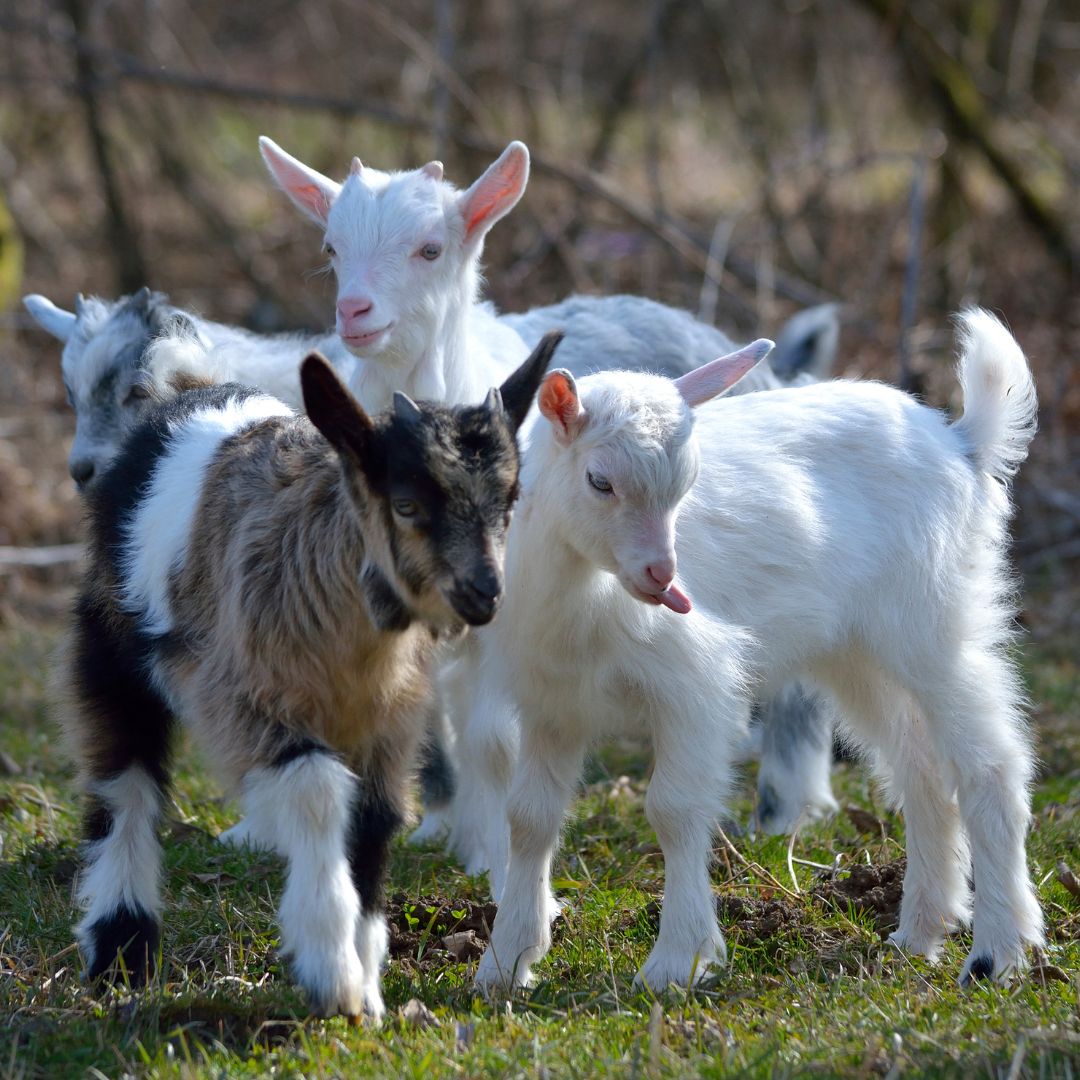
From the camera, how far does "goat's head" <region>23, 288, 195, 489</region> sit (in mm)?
5562

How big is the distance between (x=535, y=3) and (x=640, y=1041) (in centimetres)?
1195

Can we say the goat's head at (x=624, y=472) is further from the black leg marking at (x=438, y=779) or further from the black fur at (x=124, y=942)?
the black leg marking at (x=438, y=779)

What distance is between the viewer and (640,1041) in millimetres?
3496

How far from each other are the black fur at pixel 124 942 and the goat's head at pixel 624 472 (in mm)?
1496

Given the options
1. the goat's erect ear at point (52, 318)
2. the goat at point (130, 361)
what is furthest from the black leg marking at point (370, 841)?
the goat's erect ear at point (52, 318)

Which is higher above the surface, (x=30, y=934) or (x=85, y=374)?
(x=85, y=374)

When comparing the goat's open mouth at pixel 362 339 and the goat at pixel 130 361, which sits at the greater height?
the goat's open mouth at pixel 362 339

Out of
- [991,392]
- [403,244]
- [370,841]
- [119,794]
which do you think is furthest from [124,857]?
[991,392]

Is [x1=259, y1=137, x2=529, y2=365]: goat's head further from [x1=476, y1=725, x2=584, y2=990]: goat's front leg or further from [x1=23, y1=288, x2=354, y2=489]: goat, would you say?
[x1=476, y1=725, x2=584, y2=990]: goat's front leg

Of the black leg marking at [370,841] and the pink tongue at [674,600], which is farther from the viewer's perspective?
the black leg marking at [370,841]

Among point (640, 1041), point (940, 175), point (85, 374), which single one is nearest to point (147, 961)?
point (640, 1041)

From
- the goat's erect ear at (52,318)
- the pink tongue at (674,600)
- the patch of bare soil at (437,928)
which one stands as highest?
the pink tongue at (674,600)

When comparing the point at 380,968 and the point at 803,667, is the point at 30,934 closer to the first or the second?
the point at 380,968

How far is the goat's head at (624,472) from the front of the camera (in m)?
3.76
